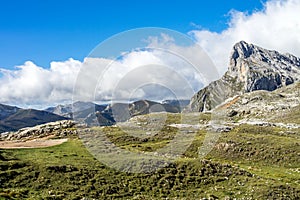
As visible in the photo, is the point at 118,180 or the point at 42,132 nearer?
the point at 118,180

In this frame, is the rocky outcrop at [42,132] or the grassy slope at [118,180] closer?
the grassy slope at [118,180]

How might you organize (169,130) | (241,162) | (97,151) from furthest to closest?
(169,130)
(241,162)
(97,151)

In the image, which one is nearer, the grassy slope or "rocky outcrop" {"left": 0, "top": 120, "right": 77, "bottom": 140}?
the grassy slope

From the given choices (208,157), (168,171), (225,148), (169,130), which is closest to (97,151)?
(168,171)

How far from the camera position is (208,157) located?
82.0 m

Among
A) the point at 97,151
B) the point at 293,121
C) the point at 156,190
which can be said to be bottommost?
the point at 156,190

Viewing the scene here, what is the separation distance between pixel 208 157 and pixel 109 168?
3444cm

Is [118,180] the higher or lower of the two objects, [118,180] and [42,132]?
the lower

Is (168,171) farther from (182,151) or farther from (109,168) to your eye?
(182,151)

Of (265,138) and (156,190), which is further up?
(265,138)

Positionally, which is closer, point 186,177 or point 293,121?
point 186,177

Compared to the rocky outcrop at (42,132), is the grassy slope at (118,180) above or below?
below

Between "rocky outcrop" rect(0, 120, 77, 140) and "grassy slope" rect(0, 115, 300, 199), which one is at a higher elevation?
"rocky outcrop" rect(0, 120, 77, 140)

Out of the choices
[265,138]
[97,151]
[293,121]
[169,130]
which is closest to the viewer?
[97,151]
